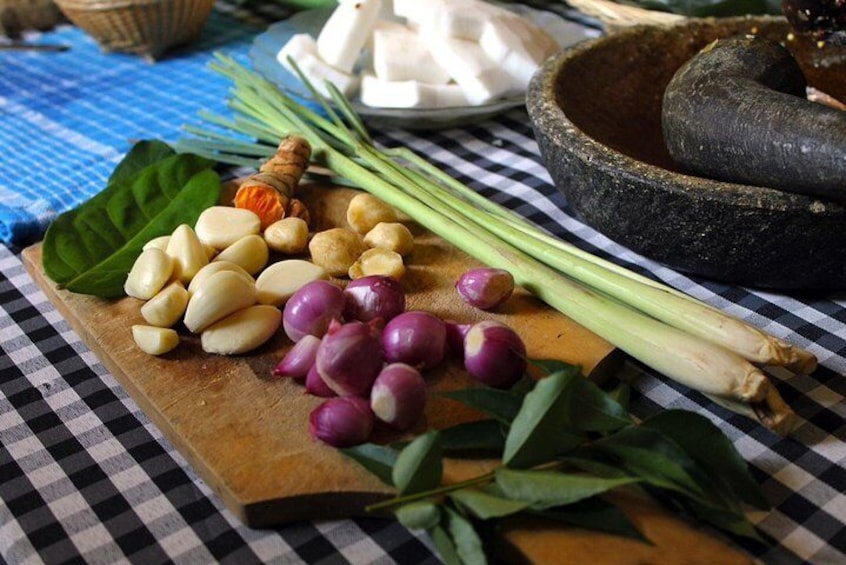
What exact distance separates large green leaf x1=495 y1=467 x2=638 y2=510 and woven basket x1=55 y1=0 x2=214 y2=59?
3.92ft

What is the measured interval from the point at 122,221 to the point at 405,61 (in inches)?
19.1

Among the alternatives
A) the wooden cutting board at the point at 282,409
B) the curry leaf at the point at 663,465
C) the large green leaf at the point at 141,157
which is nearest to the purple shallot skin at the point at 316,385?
the wooden cutting board at the point at 282,409

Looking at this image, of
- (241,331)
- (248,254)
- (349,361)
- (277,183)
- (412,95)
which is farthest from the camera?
(412,95)

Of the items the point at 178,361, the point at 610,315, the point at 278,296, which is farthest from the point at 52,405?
the point at 610,315

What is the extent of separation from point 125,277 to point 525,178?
54cm

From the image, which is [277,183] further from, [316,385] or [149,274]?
[316,385]

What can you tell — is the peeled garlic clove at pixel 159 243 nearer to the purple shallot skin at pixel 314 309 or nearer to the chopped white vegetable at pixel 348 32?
the purple shallot skin at pixel 314 309

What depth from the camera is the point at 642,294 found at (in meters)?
0.86

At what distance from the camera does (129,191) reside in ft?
3.53

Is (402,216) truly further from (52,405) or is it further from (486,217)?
(52,405)

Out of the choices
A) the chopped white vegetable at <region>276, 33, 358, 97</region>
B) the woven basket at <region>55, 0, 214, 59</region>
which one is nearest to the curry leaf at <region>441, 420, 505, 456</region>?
the chopped white vegetable at <region>276, 33, 358, 97</region>

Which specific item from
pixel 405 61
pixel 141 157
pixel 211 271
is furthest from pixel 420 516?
pixel 405 61

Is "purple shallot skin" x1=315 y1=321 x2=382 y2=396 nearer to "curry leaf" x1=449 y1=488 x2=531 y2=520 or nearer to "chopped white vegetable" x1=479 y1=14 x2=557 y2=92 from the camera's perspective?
"curry leaf" x1=449 y1=488 x2=531 y2=520

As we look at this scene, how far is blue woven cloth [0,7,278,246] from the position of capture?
122 cm
